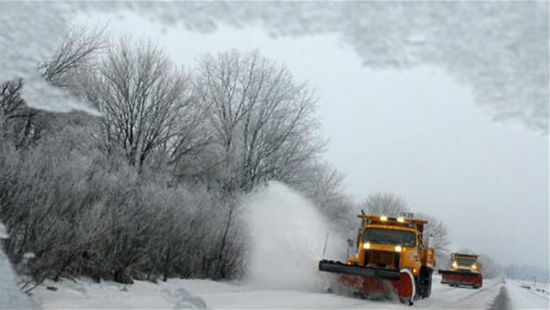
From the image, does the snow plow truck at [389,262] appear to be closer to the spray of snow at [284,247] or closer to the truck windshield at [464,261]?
the spray of snow at [284,247]

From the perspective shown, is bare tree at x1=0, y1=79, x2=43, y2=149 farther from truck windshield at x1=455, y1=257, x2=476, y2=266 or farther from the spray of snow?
truck windshield at x1=455, y1=257, x2=476, y2=266

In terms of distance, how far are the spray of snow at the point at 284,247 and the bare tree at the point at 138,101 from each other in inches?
515

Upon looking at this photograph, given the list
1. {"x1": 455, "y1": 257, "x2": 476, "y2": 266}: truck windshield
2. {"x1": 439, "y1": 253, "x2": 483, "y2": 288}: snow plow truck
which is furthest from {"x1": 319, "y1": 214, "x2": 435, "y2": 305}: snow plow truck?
{"x1": 455, "y1": 257, "x2": 476, "y2": 266}: truck windshield

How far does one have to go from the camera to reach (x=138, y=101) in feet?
104

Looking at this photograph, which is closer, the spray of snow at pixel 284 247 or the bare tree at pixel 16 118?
the bare tree at pixel 16 118

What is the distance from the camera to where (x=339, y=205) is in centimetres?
3972

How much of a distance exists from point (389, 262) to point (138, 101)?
20.4 metres

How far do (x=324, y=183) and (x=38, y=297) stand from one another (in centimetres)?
3176

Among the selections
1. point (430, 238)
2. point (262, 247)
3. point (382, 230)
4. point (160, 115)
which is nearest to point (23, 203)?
point (262, 247)

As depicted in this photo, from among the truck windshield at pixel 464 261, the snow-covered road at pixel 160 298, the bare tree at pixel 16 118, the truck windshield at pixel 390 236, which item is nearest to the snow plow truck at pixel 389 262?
the truck windshield at pixel 390 236

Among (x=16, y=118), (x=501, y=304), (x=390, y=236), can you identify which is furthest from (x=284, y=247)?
(x=16, y=118)

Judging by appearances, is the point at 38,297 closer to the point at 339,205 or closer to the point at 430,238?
the point at 430,238

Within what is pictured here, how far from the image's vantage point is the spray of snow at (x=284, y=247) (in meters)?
16.9

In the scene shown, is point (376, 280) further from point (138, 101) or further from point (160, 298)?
point (138, 101)
